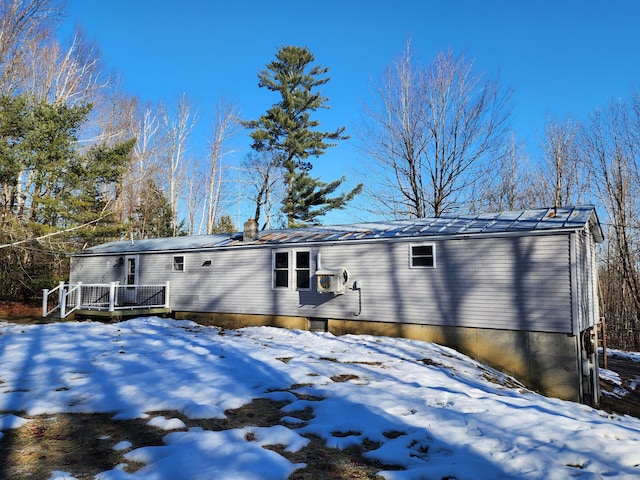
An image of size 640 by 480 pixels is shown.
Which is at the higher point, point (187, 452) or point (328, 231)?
point (328, 231)

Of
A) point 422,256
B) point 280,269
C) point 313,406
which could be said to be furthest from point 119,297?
point 313,406

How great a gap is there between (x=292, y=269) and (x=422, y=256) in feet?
13.6

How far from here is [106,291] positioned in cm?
1670

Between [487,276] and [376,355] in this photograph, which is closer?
[376,355]

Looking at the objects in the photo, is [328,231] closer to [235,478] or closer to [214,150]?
[235,478]

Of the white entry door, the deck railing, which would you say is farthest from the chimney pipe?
the white entry door

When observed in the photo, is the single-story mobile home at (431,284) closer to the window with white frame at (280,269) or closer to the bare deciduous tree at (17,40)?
the window with white frame at (280,269)

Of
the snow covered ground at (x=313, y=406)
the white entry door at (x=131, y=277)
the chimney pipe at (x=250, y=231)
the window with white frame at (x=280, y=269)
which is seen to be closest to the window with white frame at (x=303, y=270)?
the window with white frame at (x=280, y=269)

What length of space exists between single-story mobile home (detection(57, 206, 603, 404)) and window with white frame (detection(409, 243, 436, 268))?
27mm

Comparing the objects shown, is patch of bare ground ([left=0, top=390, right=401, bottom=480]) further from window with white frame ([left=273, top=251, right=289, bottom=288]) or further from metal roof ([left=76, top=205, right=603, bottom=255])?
window with white frame ([left=273, top=251, right=289, bottom=288])

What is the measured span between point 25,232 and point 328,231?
11365mm

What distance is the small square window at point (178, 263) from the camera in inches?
605

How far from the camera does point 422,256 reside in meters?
11.1

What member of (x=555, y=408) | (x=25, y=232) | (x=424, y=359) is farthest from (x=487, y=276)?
(x=25, y=232)
